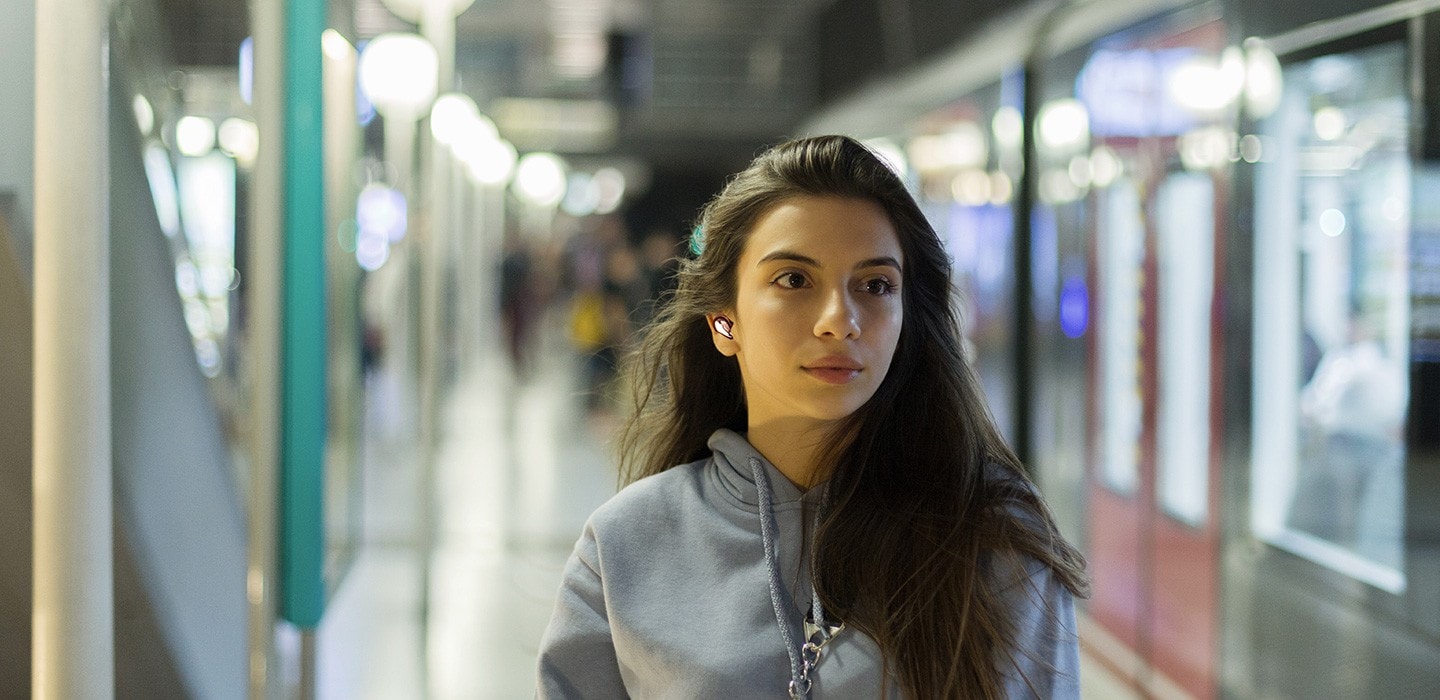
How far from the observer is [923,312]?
5.03 feet

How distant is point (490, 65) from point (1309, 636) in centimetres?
1419

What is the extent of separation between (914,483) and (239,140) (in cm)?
305

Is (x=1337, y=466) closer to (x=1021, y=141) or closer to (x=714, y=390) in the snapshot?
(x=714, y=390)

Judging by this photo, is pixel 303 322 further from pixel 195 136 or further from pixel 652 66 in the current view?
pixel 652 66

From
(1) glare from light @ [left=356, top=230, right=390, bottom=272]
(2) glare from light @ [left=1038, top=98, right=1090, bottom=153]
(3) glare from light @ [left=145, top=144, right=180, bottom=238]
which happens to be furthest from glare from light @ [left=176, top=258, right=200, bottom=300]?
(1) glare from light @ [left=356, top=230, right=390, bottom=272]

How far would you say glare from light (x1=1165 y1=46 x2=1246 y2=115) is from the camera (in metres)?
4.35

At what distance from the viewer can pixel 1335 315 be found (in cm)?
378

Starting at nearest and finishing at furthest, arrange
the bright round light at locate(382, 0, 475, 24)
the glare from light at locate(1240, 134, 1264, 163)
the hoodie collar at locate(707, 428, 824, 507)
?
the hoodie collar at locate(707, 428, 824, 507)
the glare from light at locate(1240, 134, 1264, 163)
the bright round light at locate(382, 0, 475, 24)

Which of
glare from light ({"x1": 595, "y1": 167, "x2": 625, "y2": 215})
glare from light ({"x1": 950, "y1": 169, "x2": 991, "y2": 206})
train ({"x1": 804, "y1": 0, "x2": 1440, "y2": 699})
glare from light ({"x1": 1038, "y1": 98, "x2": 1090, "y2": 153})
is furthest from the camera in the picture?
glare from light ({"x1": 595, "y1": 167, "x2": 625, "y2": 215})

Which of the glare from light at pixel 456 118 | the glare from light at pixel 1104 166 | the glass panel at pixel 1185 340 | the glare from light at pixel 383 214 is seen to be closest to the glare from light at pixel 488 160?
the glare from light at pixel 383 214

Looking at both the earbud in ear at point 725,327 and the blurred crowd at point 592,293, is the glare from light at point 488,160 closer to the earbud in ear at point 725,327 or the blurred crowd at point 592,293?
the blurred crowd at point 592,293

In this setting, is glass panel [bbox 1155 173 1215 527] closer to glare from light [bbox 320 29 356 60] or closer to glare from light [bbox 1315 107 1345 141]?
glare from light [bbox 1315 107 1345 141]

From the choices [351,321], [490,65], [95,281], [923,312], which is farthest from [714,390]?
[490,65]

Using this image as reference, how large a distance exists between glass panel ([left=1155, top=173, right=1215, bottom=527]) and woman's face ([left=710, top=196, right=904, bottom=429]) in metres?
3.53
